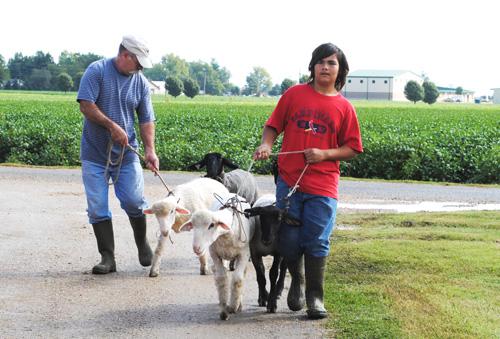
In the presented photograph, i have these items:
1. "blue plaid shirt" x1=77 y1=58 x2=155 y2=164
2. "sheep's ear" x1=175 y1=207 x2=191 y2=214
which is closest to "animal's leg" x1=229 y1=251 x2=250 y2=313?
"sheep's ear" x1=175 y1=207 x2=191 y2=214

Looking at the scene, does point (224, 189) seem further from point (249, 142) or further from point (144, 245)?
point (249, 142)

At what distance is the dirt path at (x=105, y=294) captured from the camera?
7.26 metres

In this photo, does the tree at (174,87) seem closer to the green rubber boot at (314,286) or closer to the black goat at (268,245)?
the black goat at (268,245)

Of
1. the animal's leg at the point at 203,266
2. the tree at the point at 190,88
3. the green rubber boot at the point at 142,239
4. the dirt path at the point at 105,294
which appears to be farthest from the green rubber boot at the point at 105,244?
the tree at the point at 190,88

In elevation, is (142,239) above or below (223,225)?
below

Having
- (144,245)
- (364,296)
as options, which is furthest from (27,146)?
(364,296)

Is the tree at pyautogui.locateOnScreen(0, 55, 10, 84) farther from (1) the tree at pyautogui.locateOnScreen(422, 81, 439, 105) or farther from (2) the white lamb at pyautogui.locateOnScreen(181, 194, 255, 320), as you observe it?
(2) the white lamb at pyautogui.locateOnScreen(181, 194, 255, 320)

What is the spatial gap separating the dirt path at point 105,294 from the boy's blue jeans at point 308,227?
602 mm

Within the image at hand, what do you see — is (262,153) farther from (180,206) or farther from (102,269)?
(102,269)

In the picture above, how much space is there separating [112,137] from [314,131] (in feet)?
9.04

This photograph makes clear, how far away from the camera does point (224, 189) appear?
9.91 metres

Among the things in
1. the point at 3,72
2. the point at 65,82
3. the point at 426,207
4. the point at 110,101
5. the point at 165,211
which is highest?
the point at 3,72

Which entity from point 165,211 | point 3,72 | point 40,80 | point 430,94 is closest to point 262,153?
point 165,211

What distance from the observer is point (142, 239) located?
1002cm
